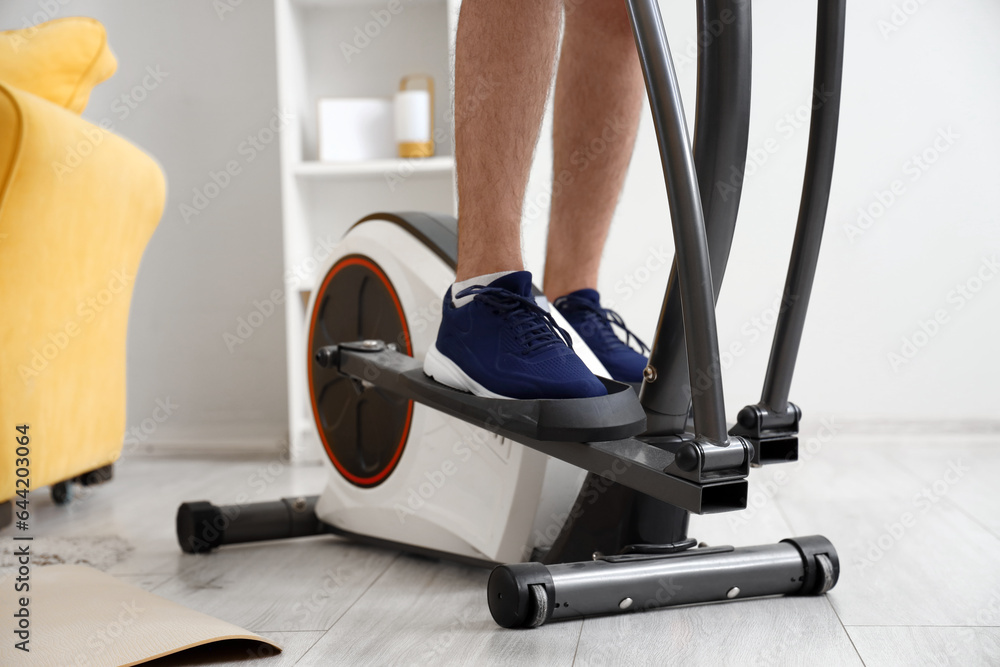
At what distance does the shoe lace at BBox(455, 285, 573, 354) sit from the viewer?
2.81 ft

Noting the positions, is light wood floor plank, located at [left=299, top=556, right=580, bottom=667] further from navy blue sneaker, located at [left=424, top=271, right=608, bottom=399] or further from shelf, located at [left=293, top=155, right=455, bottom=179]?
shelf, located at [left=293, top=155, right=455, bottom=179]

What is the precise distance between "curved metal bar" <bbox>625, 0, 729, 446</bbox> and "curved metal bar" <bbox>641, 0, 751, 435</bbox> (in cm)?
13

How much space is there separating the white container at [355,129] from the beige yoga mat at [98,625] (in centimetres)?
146

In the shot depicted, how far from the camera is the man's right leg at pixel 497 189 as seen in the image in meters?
0.86

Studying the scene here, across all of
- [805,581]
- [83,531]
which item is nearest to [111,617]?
[83,531]

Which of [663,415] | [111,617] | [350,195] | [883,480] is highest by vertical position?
[350,195]

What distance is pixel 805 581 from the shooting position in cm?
93

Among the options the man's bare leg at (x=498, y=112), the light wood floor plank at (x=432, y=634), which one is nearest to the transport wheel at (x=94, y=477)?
the light wood floor plank at (x=432, y=634)

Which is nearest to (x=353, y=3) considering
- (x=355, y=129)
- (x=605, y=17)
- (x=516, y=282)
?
(x=355, y=129)

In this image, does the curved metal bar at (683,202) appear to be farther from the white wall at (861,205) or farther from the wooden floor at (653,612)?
the white wall at (861,205)

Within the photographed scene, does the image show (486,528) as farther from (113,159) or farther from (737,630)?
(113,159)

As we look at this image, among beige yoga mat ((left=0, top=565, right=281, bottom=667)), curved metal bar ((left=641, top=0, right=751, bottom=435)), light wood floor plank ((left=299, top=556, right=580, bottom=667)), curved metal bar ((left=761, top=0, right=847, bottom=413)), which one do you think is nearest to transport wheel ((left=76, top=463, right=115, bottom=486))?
beige yoga mat ((left=0, top=565, right=281, bottom=667))

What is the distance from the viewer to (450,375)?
0.90 m

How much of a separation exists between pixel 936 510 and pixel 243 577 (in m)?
1.12
